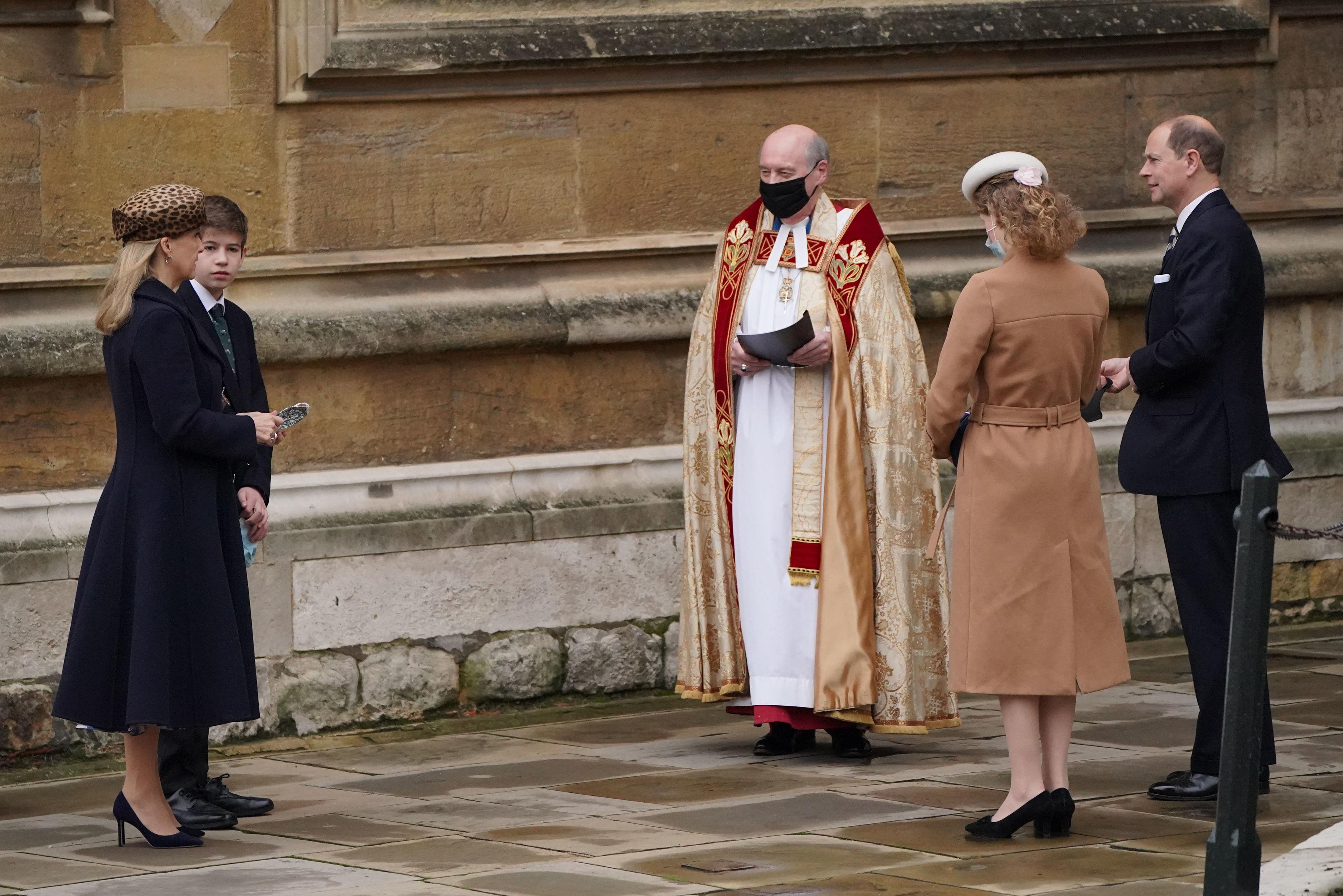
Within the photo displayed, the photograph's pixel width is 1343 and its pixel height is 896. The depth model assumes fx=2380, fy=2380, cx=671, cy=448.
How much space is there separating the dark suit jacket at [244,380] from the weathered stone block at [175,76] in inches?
51.5

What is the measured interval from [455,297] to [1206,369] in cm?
280

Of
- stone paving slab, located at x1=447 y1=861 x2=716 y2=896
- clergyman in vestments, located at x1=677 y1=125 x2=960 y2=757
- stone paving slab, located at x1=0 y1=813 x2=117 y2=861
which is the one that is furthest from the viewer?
clergyman in vestments, located at x1=677 y1=125 x2=960 y2=757

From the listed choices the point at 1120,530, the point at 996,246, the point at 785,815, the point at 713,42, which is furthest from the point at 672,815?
the point at 1120,530

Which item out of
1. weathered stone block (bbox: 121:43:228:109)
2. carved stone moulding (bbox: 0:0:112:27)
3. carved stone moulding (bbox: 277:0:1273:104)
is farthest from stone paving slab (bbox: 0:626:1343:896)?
carved stone moulding (bbox: 0:0:112:27)

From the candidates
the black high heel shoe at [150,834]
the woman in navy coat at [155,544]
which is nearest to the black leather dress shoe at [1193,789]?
the woman in navy coat at [155,544]

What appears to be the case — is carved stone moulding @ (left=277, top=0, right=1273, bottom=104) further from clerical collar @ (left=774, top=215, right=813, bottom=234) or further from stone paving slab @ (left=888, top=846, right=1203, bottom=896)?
stone paving slab @ (left=888, top=846, right=1203, bottom=896)

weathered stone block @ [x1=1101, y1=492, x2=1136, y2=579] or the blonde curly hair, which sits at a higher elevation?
the blonde curly hair

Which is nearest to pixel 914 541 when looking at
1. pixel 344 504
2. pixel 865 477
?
pixel 865 477

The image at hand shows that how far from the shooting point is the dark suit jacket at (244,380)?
638 centimetres


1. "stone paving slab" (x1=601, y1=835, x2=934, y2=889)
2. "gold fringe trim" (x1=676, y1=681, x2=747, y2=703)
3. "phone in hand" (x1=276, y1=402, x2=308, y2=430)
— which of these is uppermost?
"phone in hand" (x1=276, y1=402, x2=308, y2=430)

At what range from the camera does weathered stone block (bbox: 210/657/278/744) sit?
7.58 metres

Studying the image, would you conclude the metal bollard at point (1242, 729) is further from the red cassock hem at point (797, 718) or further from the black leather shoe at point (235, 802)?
the black leather shoe at point (235, 802)

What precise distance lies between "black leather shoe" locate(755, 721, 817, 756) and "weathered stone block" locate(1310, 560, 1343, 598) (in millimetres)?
3177

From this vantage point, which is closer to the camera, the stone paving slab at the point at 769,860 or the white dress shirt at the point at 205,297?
the stone paving slab at the point at 769,860
